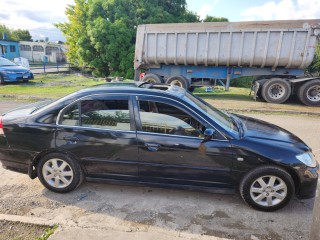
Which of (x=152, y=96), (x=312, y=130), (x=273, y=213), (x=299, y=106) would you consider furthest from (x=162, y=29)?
(x=273, y=213)

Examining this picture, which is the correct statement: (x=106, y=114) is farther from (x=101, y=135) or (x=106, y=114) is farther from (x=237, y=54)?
(x=237, y=54)

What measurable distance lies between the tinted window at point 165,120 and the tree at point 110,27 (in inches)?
699

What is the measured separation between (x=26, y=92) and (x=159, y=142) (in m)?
10.9

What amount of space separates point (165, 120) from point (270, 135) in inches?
55.8

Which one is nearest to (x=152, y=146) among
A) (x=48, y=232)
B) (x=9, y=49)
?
(x=48, y=232)

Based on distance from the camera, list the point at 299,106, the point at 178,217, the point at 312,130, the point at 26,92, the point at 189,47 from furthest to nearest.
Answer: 1. the point at 26,92
2. the point at 189,47
3. the point at 299,106
4. the point at 312,130
5. the point at 178,217

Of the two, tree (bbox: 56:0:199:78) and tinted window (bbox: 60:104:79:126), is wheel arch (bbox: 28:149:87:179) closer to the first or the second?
tinted window (bbox: 60:104:79:126)

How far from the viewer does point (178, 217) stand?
10.2 ft

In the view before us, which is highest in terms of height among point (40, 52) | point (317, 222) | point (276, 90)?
point (40, 52)

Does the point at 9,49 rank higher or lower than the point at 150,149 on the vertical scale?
higher

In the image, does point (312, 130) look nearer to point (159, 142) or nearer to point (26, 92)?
point (159, 142)

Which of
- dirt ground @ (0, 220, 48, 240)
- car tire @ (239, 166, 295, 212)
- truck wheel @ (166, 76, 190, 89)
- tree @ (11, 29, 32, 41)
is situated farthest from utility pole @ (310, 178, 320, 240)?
tree @ (11, 29, 32, 41)

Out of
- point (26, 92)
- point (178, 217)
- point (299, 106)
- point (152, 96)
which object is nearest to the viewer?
point (178, 217)

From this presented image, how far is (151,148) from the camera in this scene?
3248 millimetres
